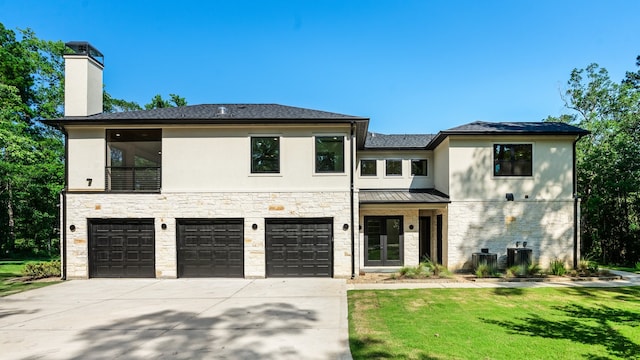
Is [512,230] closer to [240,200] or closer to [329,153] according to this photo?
[329,153]

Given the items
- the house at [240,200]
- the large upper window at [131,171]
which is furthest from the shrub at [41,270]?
the large upper window at [131,171]

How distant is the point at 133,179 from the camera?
11.9 metres

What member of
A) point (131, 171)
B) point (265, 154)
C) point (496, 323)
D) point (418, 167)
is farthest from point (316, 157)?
point (496, 323)

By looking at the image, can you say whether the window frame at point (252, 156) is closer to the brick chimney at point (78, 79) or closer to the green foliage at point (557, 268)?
the brick chimney at point (78, 79)

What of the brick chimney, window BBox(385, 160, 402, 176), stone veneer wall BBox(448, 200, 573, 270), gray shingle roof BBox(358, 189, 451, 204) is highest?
the brick chimney

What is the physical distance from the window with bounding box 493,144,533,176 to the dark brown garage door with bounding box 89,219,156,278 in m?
13.5

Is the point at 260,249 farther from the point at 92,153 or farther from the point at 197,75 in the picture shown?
the point at 197,75

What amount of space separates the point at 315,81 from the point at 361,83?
8.36 feet

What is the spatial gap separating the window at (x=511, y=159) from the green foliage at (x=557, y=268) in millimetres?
3495

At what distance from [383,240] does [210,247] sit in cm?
730

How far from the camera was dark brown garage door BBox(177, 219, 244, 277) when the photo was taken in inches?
451

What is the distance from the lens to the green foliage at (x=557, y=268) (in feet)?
36.8

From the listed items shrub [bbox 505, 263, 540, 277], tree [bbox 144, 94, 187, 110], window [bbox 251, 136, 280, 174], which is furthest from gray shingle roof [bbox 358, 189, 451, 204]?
tree [bbox 144, 94, 187, 110]

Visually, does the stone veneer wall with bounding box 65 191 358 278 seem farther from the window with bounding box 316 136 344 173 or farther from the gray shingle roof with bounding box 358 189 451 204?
the gray shingle roof with bounding box 358 189 451 204
